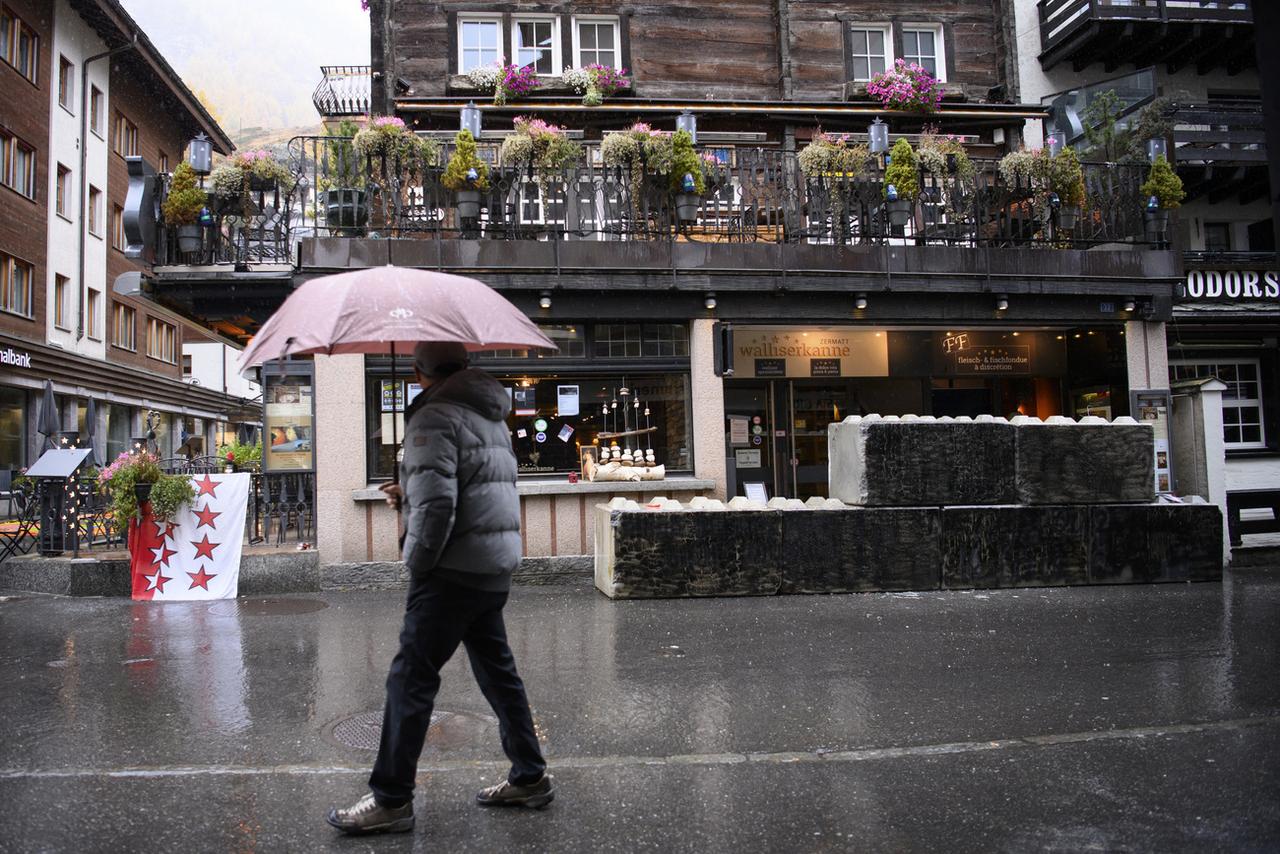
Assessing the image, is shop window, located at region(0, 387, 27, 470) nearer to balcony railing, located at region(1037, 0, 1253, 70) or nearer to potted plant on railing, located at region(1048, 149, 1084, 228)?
potted plant on railing, located at region(1048, 149, 1084, 228)

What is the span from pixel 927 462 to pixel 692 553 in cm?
266

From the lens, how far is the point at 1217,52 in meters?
16.2

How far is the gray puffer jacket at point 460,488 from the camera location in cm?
356

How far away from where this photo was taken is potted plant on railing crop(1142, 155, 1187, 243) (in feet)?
40.8

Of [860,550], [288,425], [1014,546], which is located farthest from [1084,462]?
[288,425]

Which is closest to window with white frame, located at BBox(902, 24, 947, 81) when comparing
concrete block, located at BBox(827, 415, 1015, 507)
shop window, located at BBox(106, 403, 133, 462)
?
concrete block, located at BBox(827, 415, 1015, 507)

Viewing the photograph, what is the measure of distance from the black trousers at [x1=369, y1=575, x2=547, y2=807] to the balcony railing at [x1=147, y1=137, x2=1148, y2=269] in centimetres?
789

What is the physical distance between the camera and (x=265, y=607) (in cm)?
895

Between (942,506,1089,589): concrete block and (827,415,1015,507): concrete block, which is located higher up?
(827,415,1015,507): concrete block

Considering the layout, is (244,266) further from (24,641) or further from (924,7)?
(924,7)

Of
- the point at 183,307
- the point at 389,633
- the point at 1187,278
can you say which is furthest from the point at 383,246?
the point at 1187,278

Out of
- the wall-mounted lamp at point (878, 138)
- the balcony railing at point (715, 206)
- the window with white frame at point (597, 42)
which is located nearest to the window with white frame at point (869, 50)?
the balcony railing at point (715, 206)

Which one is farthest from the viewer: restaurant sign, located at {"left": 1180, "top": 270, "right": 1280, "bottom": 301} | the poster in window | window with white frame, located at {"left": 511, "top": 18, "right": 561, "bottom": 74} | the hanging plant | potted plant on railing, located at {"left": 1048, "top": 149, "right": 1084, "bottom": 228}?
restaurant sign, located at {"left": 1180, "top": 270, "right": 1280, "bottom": 301}

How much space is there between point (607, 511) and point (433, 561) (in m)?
5.46
